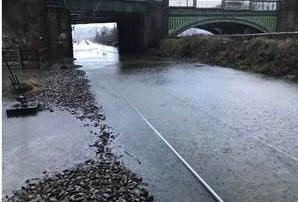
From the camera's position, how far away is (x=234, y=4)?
5034 cm

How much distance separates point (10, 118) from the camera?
41.3 feet

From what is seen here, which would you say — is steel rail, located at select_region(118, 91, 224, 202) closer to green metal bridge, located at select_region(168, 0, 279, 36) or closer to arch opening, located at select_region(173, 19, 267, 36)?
green metal bridge, located at select_region(168, 0, 279, 36)

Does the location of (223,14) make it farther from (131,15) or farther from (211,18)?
(131,15)

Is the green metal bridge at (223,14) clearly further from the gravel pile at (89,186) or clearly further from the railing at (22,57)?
the gravel pile at (89,186)

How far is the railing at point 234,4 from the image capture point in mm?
47719

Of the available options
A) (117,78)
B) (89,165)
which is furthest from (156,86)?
(89,165)

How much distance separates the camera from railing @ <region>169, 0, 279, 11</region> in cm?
4772

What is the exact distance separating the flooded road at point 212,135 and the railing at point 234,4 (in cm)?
2977

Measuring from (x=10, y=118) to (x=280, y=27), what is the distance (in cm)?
4743

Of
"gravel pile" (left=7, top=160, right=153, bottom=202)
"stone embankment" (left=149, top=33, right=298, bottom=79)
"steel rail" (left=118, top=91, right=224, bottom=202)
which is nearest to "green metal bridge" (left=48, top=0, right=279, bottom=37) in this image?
"stone embankment" (left=149, top=33, right=298, bottom=79)

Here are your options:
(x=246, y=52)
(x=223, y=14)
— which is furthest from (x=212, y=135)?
(x=223, y=14)

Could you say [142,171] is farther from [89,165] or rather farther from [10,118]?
[10,118]

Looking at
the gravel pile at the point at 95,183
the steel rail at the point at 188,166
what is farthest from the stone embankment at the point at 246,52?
the gravel pile at the point at 95,183

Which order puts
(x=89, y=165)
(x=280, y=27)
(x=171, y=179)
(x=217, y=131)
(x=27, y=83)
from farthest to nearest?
(x=280, y=27), (x=27, y=83), (x=217, y=131), (x=89, y=165), (x=171, y=179)
